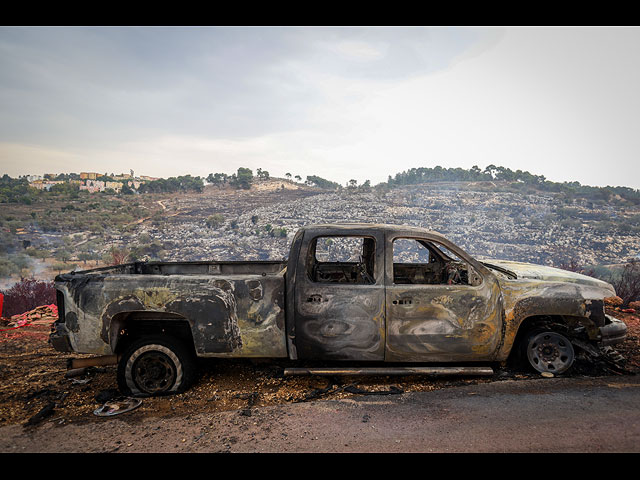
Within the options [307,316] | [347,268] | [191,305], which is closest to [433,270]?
[347,268]

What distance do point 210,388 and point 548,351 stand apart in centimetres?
409

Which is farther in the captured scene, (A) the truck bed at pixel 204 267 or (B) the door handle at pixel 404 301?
(A) the truck bed at pixel 204 267

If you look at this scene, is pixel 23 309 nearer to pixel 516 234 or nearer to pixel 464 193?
pixel 516 234

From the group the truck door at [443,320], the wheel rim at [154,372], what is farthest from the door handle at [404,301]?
the wheel rim at [154,372]

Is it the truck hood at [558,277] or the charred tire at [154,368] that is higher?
the truck hood at [558,277]

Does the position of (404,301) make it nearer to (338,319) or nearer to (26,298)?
(338,319)

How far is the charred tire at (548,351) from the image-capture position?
4652 millimetres

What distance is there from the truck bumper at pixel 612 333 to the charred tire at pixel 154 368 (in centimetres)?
501

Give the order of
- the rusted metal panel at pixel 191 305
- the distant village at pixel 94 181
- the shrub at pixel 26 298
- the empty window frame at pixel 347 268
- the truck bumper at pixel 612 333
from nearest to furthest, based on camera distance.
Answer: the rusted metal panel at pixel 191 305 → the truck bumper at pixel 612 333 → the empty window frame at pixel 347 268 → the shrub at pixel 26 298 → the distant village at pixel 94 181

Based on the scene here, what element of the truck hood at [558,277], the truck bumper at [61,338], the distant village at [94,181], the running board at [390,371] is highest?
the distant village at [94,181]

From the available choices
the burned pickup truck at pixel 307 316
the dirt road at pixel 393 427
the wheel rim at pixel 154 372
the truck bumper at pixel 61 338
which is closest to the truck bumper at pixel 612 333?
the burned pickup truck at pixel 307 316

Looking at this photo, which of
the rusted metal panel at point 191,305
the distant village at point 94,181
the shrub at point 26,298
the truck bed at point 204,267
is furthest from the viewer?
the distant village at point 94,181

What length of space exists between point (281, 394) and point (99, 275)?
8.17ft

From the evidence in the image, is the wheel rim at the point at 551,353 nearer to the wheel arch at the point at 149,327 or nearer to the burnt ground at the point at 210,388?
the burnt ground at the point at 210,388
